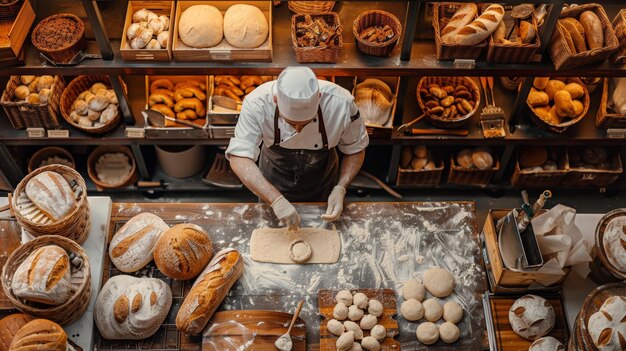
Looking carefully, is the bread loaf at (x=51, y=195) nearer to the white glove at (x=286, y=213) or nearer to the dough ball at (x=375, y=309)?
the white glove at (x=286, y=213)

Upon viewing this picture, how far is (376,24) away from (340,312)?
206 cm

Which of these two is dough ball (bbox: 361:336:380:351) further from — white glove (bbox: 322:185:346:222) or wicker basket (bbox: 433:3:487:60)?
wicker basket (bbox: 433:3:487:60)

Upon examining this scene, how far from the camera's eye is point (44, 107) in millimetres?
4250

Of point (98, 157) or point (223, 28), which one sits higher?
point (223, 28)

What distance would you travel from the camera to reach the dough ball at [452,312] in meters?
3.10

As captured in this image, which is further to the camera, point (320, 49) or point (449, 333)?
point (320, 49)

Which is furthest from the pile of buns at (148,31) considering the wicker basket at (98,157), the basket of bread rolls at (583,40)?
the basket of bread rolls at (583,40)

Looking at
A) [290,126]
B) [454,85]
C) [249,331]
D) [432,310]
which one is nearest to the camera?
[249,331]

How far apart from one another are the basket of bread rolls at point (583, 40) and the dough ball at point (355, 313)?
85.8 inches

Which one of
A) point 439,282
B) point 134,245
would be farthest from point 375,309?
point 134,245

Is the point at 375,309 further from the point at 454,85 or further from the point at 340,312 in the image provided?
the point at 454,85

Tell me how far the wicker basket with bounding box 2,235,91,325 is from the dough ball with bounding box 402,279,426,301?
1.65 metres

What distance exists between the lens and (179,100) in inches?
175

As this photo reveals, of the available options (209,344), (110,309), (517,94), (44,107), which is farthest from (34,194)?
(517,94)
